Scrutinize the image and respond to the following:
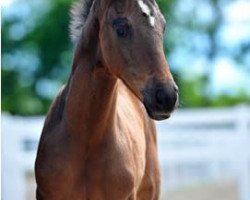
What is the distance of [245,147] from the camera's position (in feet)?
33.3

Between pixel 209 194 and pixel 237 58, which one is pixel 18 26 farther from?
pixel 209 194

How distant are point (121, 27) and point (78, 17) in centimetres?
80

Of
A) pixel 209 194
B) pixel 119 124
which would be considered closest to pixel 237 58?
pixel 209 194

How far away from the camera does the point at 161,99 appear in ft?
13.1

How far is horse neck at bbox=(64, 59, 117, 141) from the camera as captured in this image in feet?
15.4

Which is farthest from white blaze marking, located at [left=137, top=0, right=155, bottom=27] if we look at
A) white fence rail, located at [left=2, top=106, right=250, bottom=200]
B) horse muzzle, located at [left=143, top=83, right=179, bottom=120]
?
white fence rail, located at [left=2, top=106, right=250, bottom=200]

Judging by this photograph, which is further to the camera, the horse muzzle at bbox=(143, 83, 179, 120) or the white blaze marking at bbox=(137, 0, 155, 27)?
the white blaze marking at bbox=(137, 0, 155, 27)

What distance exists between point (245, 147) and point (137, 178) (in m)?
5.39

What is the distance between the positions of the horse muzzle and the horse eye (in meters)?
0.34

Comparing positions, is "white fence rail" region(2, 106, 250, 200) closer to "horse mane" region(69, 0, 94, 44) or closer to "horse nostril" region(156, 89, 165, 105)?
"horse mane" region(69, 0, 94, 44)

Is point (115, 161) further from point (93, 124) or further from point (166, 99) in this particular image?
point (166, 99)

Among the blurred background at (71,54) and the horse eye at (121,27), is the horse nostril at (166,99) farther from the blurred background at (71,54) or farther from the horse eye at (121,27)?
the blurred background at (71,54)

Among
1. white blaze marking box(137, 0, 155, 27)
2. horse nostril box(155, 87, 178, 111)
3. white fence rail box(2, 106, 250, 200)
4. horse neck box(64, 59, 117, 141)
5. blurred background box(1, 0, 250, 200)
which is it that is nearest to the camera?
horse nostril box(155, 87, 178, 111)

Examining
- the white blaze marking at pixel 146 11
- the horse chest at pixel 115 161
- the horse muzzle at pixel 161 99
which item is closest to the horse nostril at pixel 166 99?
the horse muzzle at pixel 161 99
